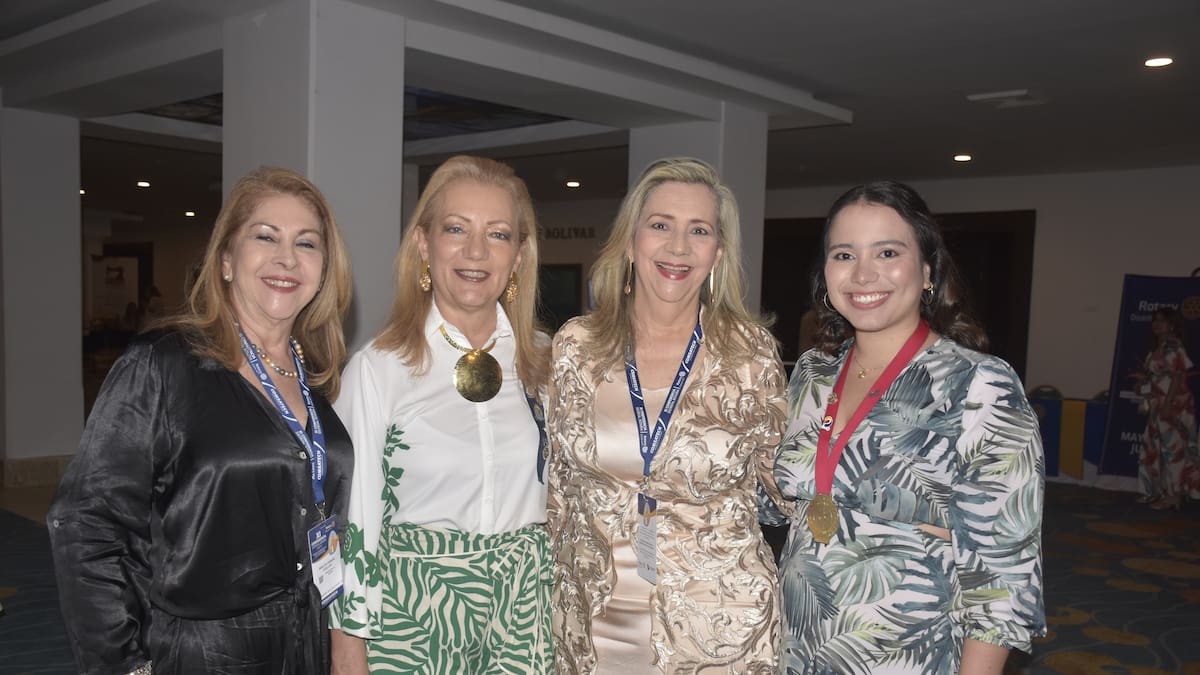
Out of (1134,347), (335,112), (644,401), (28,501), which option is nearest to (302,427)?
(644,401)

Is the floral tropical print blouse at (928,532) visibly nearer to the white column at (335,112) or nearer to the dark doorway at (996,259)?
the white column at (335,112)

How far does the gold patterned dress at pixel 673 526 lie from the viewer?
2072mm

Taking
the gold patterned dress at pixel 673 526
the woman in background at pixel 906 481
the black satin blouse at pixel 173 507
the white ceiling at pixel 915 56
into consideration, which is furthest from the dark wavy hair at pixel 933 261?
the white ceiling at pixel 915 56

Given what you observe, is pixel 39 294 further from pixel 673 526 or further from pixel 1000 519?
pixel 1000 519

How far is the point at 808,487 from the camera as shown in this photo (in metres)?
2.03

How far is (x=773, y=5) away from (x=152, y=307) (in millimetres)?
17784

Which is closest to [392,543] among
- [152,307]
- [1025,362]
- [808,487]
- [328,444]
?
[328,444]

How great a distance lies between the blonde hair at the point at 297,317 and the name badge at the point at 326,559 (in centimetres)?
37

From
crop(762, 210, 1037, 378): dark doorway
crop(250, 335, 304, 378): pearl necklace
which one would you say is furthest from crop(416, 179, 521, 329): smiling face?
crop(762, 210, 1037, 378): dark doorway

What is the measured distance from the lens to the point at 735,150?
7.67 metres

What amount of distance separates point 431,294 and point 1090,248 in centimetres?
1141

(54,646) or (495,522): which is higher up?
(495,522)

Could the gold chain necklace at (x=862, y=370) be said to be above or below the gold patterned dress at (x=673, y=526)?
above

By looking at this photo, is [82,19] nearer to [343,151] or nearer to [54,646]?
[343,151]
